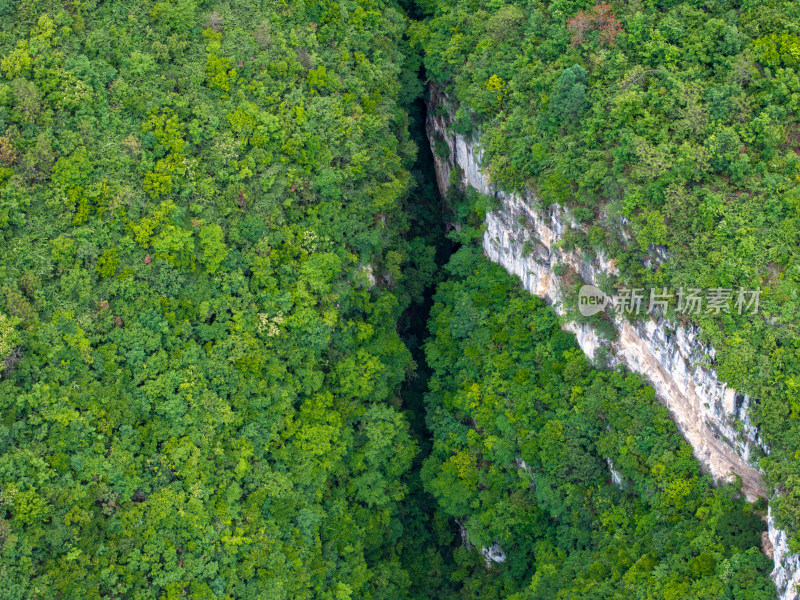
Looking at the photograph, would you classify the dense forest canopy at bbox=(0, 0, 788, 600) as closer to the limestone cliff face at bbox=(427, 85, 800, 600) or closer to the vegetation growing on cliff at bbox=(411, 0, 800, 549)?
the vegetation growing on cliff at bbox=(411, 0, 800, 549)

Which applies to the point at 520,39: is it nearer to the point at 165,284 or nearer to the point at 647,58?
the point at 647,58

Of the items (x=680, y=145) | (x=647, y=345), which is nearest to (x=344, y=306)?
(x=647, y=345)

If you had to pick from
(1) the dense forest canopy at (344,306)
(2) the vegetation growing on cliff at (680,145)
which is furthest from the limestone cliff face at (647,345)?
(2) the vegetation growing on cliff at (680,145)

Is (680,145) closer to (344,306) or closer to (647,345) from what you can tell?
(647,345)

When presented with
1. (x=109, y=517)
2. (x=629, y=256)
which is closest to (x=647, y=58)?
(x=629, y=256)

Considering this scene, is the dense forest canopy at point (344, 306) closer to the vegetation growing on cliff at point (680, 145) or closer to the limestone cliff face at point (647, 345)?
the vegetation growing on cliff at point (680, 145)

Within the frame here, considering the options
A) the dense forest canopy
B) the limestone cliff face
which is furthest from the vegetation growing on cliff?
the limestone cliff face
